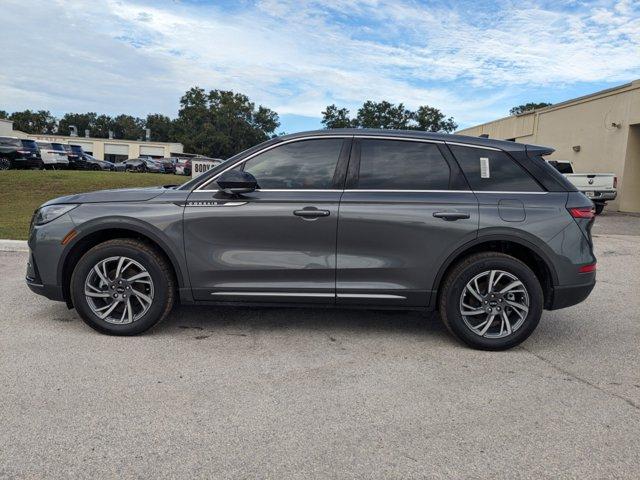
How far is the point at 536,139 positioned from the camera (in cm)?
2738

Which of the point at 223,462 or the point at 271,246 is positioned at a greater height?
the point at 271,246

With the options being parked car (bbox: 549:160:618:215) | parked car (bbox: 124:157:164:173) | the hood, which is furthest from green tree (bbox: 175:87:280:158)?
the hood

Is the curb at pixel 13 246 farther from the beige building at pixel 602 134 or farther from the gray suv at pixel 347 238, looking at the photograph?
the beige building at pixel 602 134

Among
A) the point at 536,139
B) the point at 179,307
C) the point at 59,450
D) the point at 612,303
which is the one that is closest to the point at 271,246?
the point at 179,307

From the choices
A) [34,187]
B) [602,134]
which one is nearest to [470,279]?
[34,187]

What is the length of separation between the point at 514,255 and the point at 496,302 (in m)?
0.51

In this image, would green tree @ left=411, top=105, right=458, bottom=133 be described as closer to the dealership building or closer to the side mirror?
the dealership building

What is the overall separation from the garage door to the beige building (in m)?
63.9

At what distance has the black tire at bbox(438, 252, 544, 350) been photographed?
3953 millimetres

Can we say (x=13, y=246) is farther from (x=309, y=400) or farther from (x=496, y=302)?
(x=496, y=302)

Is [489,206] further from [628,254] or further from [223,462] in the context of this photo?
[628,254]

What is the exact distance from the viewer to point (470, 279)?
3986mm

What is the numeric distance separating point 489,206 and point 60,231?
3.55 m

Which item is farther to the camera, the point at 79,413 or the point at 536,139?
the point at 536,139
